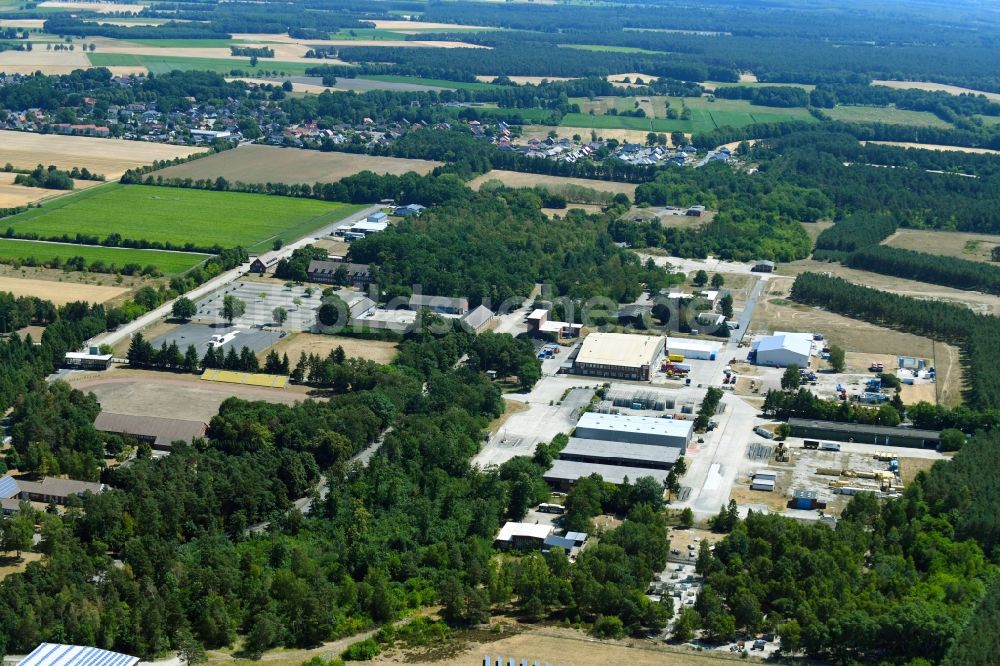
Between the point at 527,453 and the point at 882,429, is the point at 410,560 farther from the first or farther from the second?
the point at 882,429

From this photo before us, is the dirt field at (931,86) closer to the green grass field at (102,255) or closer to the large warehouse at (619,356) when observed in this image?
the green grass field at (102,255)

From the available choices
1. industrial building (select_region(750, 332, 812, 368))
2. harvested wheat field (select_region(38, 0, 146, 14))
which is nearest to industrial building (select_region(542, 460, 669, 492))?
industrial building (select_region(750, 332, 812, 368))

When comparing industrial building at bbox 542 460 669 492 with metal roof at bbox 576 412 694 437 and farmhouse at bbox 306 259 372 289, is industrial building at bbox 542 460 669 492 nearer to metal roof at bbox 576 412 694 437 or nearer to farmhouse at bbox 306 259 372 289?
metal roof at bbox 576 412 694 437

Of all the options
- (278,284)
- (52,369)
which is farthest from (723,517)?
(278,284)

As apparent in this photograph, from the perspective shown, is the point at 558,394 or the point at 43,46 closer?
the point at 558,394

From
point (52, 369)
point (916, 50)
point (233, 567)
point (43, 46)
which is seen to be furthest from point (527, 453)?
point (916, 50)

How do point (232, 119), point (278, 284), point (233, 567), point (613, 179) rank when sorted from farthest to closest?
point (232, 119) → point (613, 179) → point (278, 284) → point (233, 567)

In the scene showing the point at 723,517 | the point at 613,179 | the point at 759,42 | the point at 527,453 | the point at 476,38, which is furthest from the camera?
the point at 759,42
